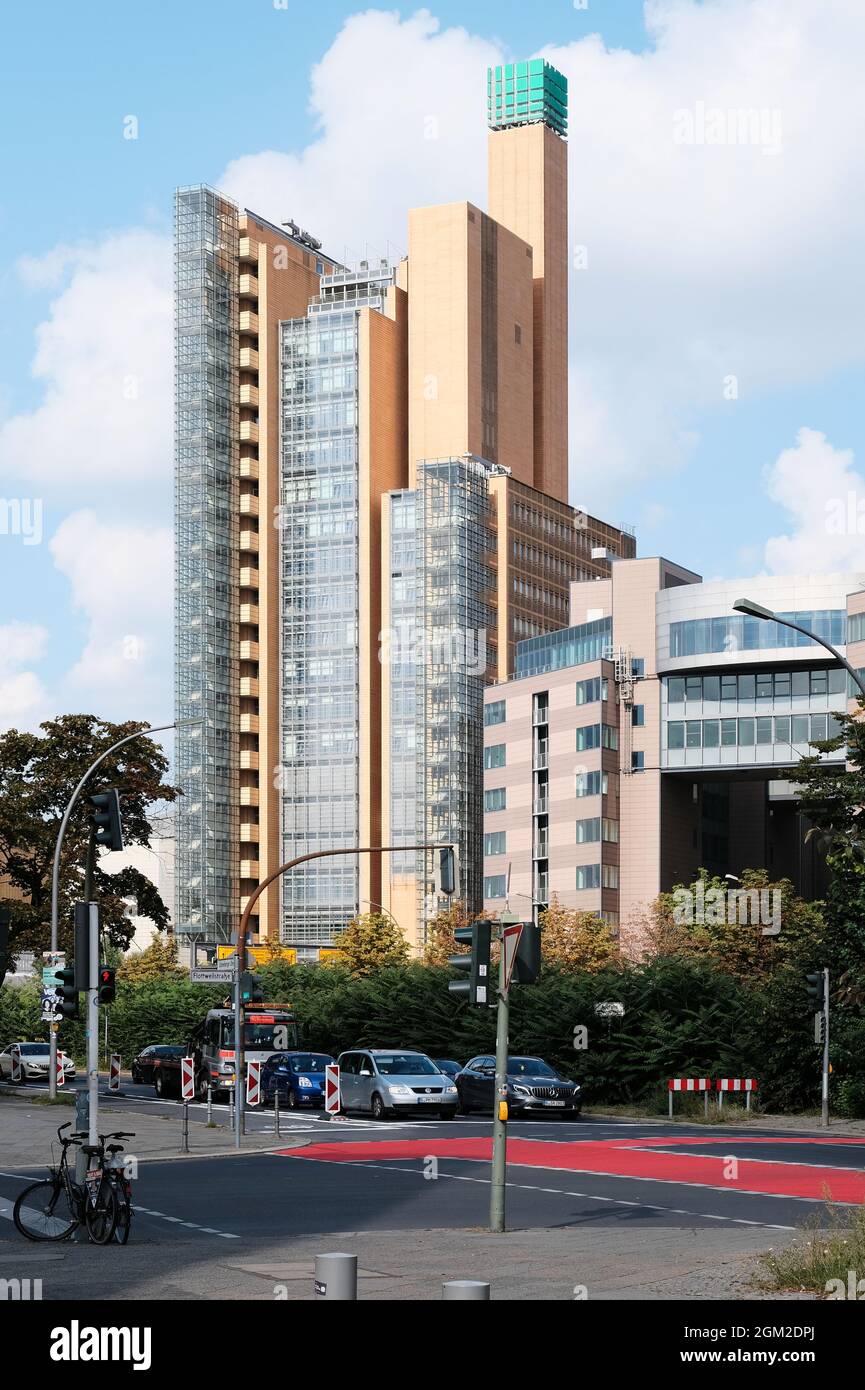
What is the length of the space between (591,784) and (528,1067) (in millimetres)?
65171

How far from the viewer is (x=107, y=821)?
1019 inches

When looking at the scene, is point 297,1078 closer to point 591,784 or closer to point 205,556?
point 591,784

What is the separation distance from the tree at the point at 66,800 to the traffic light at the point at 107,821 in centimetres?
3163

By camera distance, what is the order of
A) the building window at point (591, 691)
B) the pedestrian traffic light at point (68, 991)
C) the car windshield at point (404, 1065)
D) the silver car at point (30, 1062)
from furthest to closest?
1. the building window at point (591, 691)
2. the silver car at point (30, 1062)
3. the car windshield at point (404, 1065)
4. the pedestrian traffic light at point (68, 991)

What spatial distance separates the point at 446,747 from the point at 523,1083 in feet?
288

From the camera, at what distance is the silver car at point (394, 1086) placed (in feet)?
142

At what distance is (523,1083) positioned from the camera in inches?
1740

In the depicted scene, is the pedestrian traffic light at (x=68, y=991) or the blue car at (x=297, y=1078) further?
the blue car at (x=297, y=1078)

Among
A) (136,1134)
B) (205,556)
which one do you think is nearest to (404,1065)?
(136,1134)

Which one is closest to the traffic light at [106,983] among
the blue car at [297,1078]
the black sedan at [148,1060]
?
the blue car at [297,1078]

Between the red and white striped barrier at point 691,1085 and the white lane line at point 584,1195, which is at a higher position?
the white lane line at point 584,1195

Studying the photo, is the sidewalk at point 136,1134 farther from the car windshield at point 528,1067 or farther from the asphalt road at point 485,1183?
the car windshield at point 528,1067

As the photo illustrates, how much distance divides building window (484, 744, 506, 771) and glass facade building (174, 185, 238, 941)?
26.4 meters
